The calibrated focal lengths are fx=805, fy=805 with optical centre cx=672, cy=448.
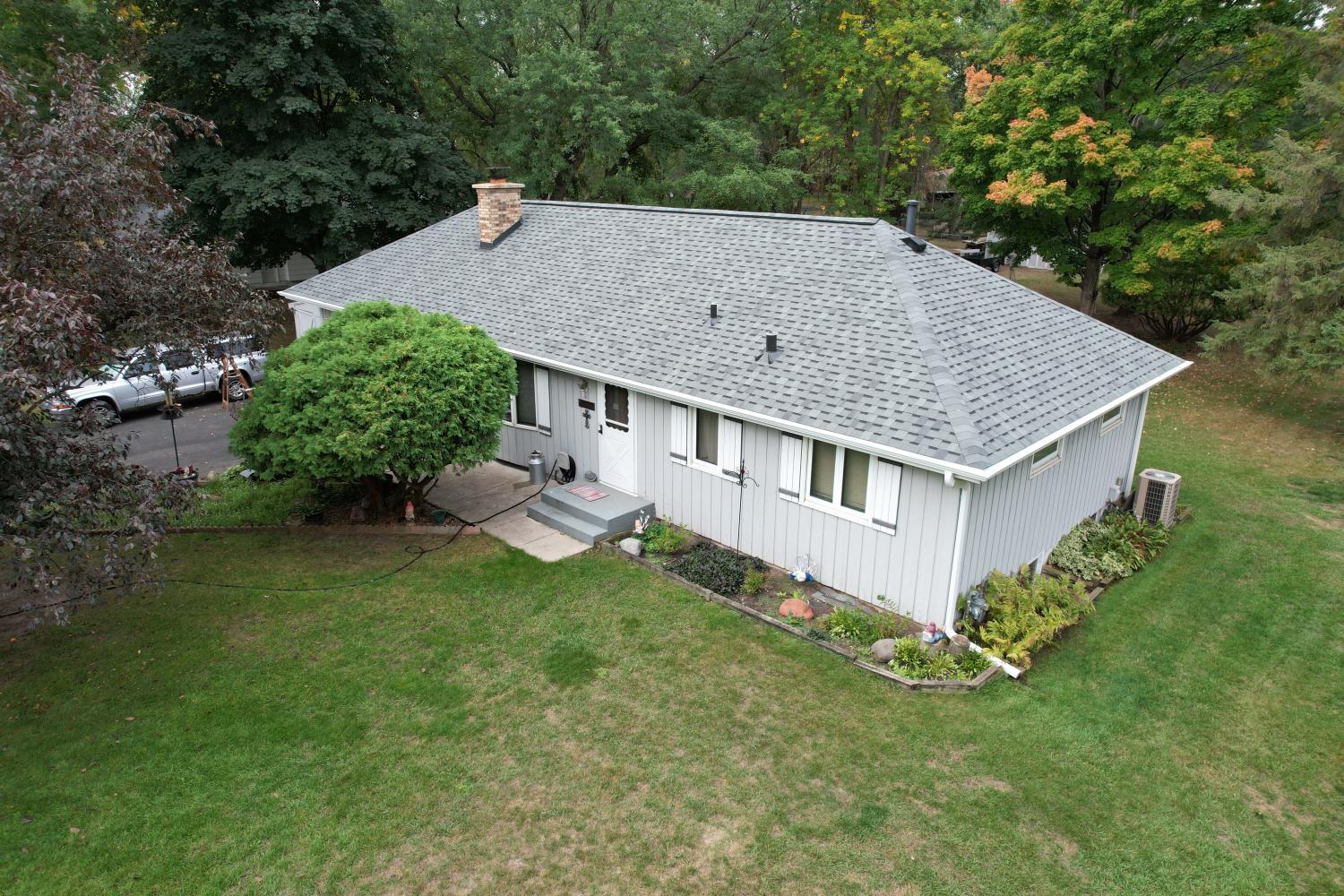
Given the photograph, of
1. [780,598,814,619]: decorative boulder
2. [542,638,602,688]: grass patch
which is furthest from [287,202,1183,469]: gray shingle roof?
[542,638,602,688]: grass patch

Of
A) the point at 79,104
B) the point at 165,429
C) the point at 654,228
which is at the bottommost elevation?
the point at 165,429

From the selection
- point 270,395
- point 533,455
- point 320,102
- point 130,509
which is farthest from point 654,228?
point 320,102

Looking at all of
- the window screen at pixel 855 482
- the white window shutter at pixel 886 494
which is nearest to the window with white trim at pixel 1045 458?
the white window shutter at pixel 886 494

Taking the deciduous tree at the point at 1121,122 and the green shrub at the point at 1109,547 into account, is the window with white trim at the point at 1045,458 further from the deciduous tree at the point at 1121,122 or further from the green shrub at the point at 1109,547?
the deciduous tree at the point at 1121,122

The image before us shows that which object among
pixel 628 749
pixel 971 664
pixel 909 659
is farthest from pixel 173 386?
pixel 971 664

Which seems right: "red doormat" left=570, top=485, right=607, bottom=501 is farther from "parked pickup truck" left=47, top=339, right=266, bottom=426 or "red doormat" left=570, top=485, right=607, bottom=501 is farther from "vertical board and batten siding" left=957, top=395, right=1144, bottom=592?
"vertical board and batten siding" left=957, top=395, right=1144, bottom=592

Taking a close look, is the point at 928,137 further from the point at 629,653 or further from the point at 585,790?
the point at 585,790
